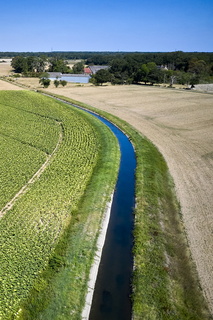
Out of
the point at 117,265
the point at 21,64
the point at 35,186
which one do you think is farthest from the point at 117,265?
the point at 21,64

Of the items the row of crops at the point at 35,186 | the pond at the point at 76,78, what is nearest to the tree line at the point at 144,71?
the pond at the point at 76,78

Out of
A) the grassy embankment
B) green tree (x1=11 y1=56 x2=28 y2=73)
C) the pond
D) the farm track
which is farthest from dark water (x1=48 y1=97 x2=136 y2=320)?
green tree (x1=11 y1=56 x2=28 y2=73)

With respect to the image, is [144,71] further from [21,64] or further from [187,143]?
[187,143]

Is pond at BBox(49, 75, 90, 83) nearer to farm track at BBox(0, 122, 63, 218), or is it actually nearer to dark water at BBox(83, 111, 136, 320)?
farm track at BBox(0, 122, 63, 218)

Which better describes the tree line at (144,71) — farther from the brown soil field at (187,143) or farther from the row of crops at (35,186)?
the row of crops at (35,186)

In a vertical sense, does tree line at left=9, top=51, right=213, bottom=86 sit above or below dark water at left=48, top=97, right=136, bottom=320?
above
